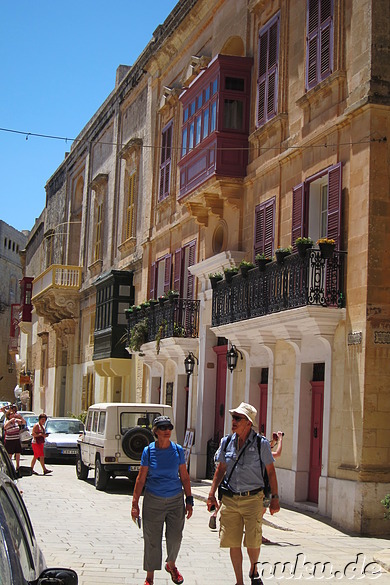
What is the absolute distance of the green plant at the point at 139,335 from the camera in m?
26.2

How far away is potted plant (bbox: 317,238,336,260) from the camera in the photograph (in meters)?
14.7

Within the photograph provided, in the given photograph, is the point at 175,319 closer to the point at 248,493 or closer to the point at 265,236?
the point at 265,236

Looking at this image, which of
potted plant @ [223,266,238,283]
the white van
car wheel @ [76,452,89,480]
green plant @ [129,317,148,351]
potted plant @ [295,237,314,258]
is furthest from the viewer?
green plant @ [129,317,148,351]

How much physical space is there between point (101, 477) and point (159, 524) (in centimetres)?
1056

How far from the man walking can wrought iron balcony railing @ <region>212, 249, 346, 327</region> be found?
21.1 feet

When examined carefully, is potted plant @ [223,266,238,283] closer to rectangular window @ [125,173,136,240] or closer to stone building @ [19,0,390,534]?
stone building @ [19,0,390,534]

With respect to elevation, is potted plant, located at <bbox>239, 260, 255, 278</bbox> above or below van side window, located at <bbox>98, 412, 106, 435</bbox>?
above

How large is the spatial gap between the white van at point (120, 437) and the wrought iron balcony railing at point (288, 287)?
2.74m

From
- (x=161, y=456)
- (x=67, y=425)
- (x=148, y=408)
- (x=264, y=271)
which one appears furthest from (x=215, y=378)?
(x=161, y=456)

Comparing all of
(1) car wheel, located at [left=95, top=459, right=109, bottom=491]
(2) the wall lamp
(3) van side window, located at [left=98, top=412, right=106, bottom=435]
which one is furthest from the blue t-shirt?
(2) the wall lamp

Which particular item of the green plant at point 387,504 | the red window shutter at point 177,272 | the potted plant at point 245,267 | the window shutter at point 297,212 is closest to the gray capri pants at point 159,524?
the green plant at point 387,504

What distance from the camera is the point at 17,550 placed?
3.73m

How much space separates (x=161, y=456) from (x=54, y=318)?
1315 inches

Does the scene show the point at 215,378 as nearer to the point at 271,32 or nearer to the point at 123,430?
the point at 123,430
